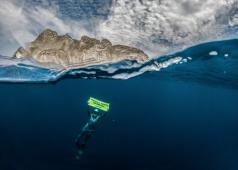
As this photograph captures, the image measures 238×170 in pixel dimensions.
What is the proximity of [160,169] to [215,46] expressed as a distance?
17.5 metres

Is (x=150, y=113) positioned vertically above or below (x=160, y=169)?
below

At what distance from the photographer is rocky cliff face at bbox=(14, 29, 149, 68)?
39.5ft

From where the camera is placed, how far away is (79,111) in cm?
10194

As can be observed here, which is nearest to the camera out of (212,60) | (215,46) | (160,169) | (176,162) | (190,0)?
(190,0)

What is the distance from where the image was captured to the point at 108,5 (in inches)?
354

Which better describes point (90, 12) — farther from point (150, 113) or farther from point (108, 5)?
point (150, 113)

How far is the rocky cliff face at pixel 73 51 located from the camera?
39.5 feet

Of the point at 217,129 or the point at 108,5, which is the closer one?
the point at 108,5

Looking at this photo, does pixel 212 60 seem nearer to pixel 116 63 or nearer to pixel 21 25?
pixel 116 63

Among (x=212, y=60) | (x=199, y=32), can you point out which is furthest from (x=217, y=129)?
(x=199, y=32)

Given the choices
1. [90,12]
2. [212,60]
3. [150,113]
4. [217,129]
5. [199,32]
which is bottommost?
[217,129]

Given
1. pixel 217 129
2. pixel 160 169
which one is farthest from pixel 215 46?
pixel 217 129

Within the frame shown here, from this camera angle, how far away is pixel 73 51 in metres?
13.4

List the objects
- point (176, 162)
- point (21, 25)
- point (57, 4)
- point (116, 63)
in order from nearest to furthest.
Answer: point (57, 4) < point (21, 25) < point (116, 63) < point (176, 162)
